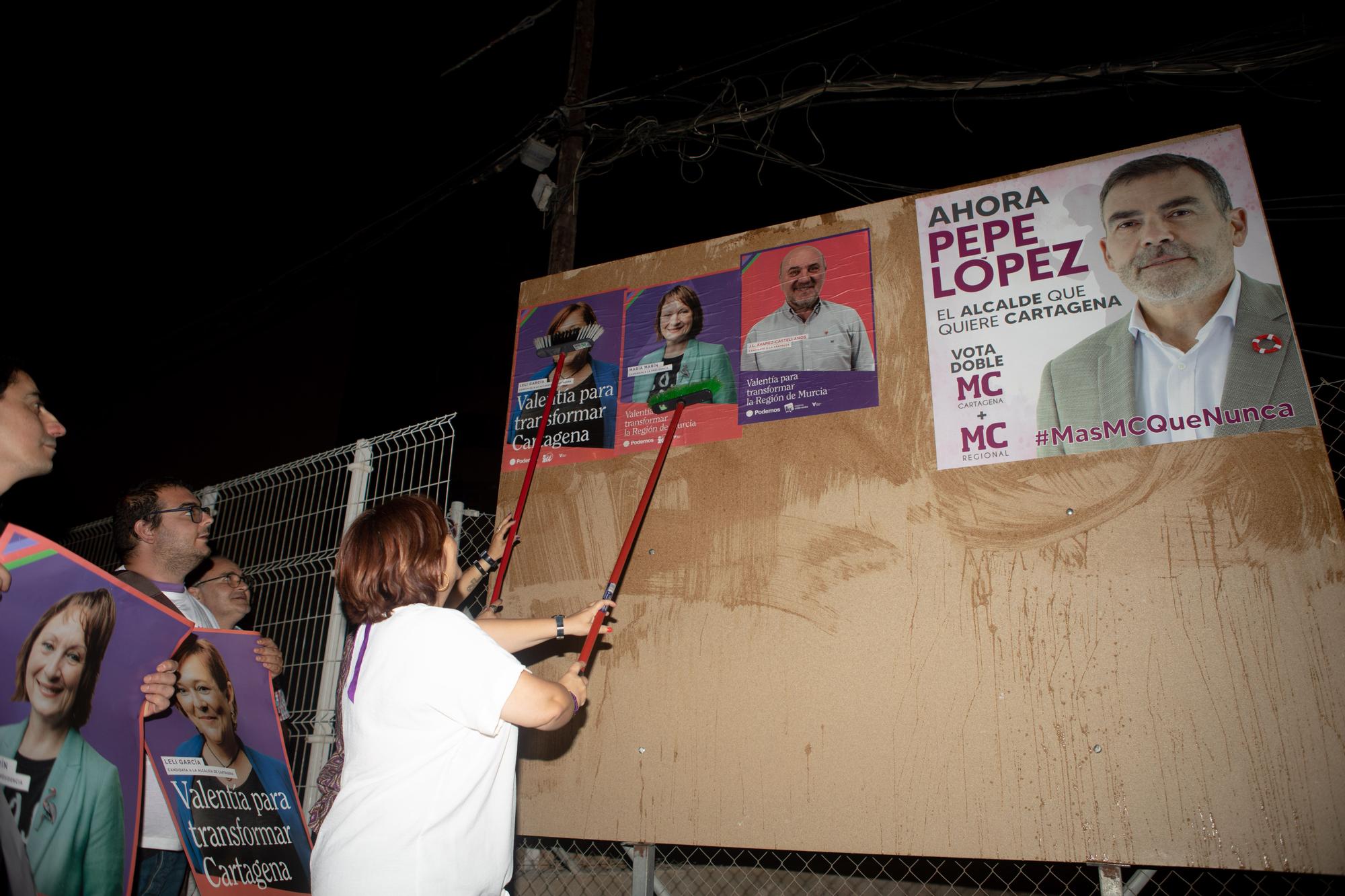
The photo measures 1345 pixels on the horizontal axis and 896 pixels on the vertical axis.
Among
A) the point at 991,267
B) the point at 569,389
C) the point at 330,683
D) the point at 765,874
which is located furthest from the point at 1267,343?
the point at 330,683

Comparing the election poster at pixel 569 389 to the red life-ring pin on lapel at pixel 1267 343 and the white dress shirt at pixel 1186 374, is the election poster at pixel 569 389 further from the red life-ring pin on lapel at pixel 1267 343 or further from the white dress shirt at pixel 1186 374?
the red life-ring pin on lapel at pixel 1267 343

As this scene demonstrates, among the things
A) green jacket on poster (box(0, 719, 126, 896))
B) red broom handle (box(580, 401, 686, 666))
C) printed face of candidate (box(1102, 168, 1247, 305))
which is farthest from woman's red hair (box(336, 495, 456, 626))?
printed face of candidate (box(1102, 168, 1247, 305))

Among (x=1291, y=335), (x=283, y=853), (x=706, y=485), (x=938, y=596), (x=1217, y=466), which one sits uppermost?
(x=1291, y=335)

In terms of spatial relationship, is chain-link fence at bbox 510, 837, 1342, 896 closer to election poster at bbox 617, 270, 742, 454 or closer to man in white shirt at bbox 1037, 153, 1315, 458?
election poster at bbox 617, 270, 742, 454

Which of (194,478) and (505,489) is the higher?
(194,478)

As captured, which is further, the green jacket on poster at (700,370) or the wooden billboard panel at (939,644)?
the green jacket on poster at (700,370)

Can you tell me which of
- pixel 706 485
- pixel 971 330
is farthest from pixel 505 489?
pixel 971 330

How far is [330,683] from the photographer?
3295 millimetres

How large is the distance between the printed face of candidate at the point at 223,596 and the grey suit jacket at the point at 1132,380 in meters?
3.54

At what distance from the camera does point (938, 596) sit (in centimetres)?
259

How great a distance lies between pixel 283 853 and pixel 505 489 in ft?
5.24

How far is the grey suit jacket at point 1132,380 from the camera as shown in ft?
7.83

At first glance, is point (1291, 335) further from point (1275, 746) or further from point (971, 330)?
point (1275, 746)

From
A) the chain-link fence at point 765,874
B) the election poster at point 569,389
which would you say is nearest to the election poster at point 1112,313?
the election poster at point 569,389
